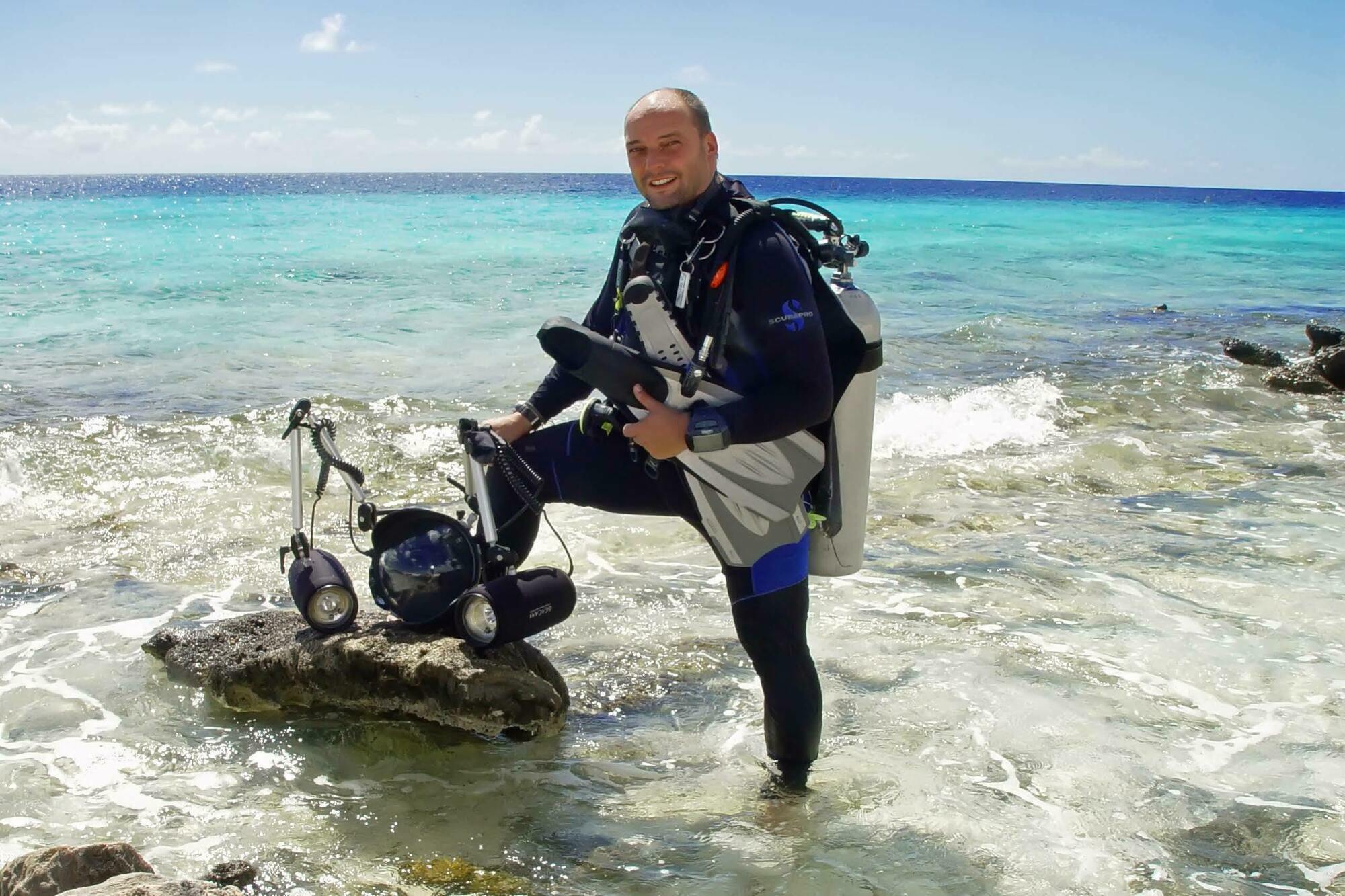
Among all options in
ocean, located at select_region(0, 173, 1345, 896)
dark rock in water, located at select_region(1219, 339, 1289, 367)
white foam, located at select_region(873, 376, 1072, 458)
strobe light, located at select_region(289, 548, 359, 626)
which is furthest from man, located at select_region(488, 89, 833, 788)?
dark rock in water, located at select_region(1219, 339, 1289, 367)

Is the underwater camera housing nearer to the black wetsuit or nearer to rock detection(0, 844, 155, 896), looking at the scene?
the black wetsuit

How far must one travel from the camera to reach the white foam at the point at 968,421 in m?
9.10

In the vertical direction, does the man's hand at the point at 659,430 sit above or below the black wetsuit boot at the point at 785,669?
above

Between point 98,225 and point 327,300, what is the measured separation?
25869 mm

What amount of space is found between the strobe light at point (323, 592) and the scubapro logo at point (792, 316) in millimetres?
1998

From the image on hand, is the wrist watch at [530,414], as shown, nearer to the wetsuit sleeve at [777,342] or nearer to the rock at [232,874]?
the wetsuit sleeve at [777,342]

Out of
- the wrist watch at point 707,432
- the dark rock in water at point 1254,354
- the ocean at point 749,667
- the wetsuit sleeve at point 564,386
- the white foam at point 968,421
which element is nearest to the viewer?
the wrist watch at point 707,432

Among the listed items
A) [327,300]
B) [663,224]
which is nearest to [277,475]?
[663,224]

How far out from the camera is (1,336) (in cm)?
1440

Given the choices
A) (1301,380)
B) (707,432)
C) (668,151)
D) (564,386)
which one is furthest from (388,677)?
(1301,380)

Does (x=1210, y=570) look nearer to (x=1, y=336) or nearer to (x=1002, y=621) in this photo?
(x=1002, y=621)

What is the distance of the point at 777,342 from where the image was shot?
2.74m

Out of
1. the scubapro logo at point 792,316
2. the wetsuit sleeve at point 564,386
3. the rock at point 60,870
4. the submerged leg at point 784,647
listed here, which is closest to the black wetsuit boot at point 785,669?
the submerged leg at point 784,647

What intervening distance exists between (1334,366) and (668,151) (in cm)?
1180
